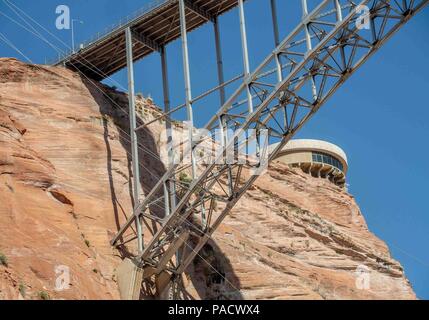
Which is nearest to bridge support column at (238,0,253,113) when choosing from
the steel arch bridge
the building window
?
the steel arch bridge

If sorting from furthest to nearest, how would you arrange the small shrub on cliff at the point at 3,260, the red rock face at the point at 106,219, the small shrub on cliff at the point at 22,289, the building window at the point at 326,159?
1. the building window at the point at 326,159
2. the red rock face at the point at 106,219
3. the small shrub on cliff at the point at 3,260
4. the small shrub on cliff at the point at 22,289

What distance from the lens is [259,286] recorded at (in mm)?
56656

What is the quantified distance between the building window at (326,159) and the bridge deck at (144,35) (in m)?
21.6

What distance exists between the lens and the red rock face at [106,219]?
47375 millimetres

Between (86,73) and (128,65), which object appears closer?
(128,65)

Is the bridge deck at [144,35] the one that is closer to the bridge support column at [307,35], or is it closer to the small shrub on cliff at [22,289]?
the bridge support column at [307,35]

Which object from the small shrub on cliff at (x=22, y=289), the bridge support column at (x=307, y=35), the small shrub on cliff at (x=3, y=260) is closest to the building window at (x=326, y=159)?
the bridge support column at (x=307, y=35)

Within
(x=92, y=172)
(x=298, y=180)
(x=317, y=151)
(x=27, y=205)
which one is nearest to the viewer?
(x=27, y=205)

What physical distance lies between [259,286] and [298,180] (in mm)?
16050

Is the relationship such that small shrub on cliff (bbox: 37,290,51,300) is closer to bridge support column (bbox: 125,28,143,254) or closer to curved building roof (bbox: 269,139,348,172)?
bridge support column (bbox: 125,28,143,254)

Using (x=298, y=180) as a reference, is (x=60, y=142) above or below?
below

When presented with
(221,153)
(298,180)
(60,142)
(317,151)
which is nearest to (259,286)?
(221,153)

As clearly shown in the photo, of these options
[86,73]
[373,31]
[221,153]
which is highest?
[86,73]

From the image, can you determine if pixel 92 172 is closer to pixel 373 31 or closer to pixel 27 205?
pixel 27 205
